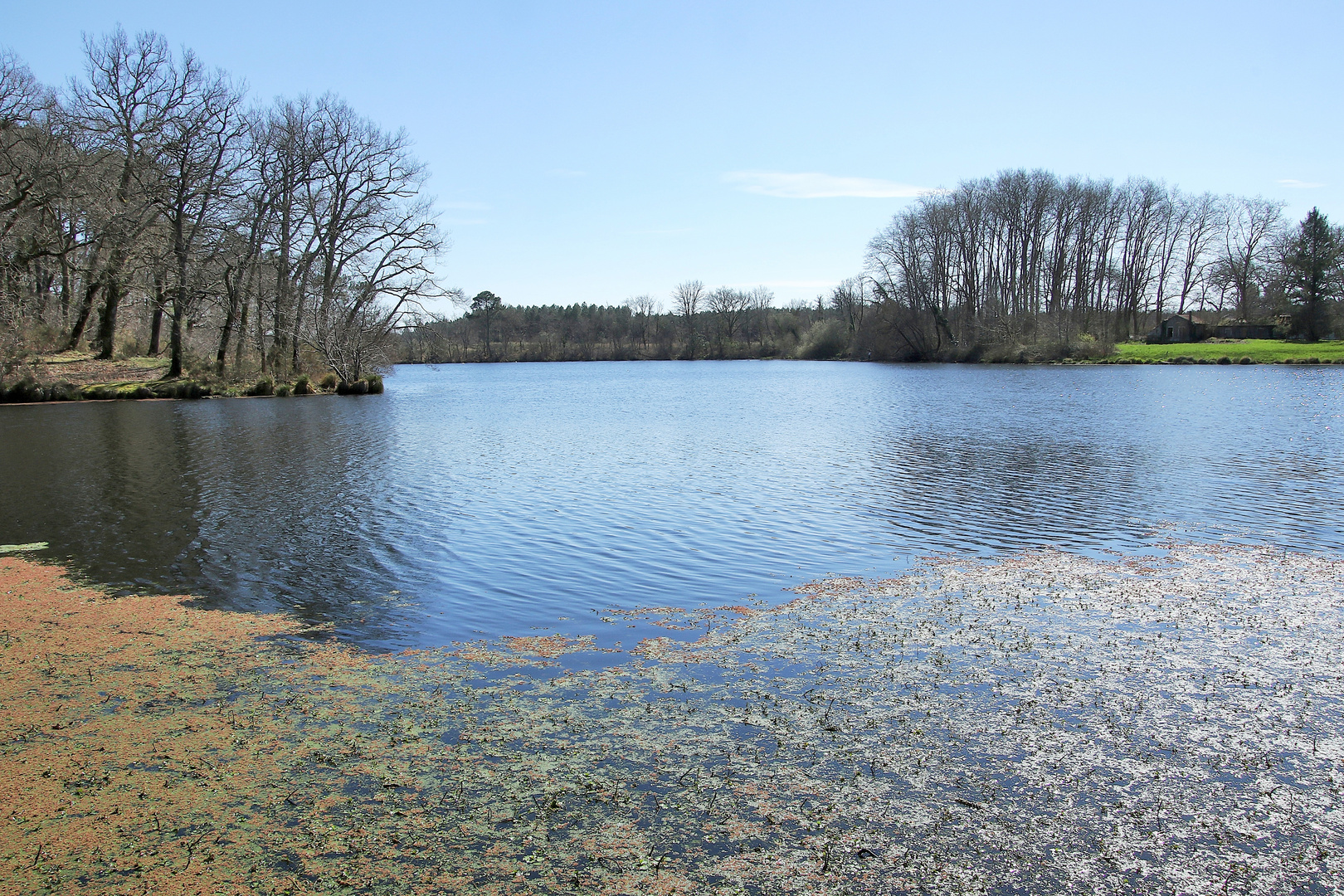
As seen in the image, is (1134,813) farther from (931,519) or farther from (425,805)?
(931,519)

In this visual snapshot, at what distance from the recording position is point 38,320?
40000 millimetres

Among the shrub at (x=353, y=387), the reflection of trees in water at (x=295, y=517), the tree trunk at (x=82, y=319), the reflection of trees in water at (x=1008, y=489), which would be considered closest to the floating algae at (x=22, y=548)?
the reflection of trees in water at (x=295, y=517)

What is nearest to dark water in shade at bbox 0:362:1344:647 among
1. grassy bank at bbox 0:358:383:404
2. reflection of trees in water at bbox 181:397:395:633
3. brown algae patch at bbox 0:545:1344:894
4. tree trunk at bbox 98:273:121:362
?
reflection of trees in water at bbox 181:397:395:633

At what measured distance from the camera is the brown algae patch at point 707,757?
158 inches

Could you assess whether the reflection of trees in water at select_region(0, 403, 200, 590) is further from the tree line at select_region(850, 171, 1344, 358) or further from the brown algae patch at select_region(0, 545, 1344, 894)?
the tree line at select_region(850, 171, 1344, 358)

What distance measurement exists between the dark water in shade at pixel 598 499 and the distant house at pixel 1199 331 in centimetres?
5944

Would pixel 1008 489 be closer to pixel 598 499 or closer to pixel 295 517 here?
pixel 598 499

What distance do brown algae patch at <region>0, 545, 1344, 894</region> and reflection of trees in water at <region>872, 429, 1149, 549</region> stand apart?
3.62 meters

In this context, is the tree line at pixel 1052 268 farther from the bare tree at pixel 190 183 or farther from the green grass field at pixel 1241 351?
the bare tree at pixel 190 183

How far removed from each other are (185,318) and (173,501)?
31951 mm

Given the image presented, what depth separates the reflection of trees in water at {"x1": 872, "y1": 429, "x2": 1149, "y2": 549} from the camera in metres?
11.8

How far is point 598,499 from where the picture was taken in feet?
47.0

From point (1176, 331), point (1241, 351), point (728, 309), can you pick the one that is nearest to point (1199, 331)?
point (1176, 331)

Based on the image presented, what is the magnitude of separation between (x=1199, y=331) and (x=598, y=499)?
8761 cm
